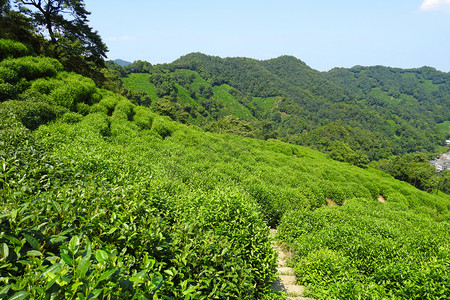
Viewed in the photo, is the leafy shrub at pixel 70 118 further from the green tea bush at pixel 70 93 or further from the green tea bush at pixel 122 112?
the green tea bush at pixel 122 112

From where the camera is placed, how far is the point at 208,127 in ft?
281

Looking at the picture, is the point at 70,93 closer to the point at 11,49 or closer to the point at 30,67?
the point at 30,67

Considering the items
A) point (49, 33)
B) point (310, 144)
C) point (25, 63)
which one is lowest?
point (310, 144)

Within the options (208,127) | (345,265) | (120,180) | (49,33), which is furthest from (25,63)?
(208,127)

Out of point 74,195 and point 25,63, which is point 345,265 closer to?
point 74,195

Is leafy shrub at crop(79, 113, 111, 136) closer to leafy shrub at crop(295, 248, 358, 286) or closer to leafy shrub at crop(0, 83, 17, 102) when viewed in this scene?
leafy shrub at crop(0, 83, 17, 102)

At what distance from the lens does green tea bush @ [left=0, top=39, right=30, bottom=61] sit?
687 inches

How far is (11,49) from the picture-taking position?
18188 millimetres

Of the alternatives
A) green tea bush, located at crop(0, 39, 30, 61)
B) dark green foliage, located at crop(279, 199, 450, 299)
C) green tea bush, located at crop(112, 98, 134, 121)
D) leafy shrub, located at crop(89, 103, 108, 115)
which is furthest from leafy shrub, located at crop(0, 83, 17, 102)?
dark green foliage, located at crop(279, 199, 450, 299)

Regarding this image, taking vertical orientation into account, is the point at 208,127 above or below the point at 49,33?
below

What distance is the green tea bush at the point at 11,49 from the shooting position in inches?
687

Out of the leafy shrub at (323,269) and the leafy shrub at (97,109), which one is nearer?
the leafy shrub at (323,269)

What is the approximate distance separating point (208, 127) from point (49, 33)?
2448 inches

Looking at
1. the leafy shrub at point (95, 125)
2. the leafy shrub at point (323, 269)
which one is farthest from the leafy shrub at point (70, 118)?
the leafy shrub at point (323, 269)
